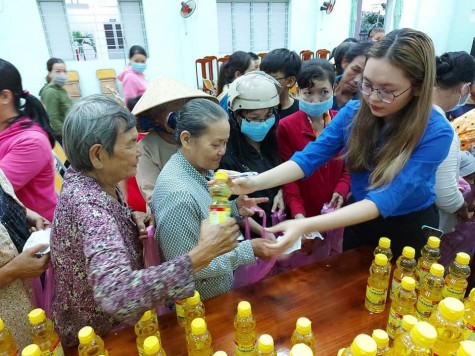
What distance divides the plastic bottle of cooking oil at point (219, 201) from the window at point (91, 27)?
721cm


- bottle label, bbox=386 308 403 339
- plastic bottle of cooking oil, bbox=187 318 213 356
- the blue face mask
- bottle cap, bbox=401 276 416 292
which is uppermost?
the blue face mask

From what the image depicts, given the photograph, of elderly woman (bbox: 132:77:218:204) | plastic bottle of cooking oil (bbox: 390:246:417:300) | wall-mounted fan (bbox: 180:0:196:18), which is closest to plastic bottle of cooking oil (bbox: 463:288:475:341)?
plastic bottle of cooking oil (bbox: 390:246:417:300)

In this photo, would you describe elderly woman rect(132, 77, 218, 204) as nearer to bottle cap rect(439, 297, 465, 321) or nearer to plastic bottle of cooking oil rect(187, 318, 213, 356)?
plastic bottle of cooking oil rect(187, 318, 213, 356)

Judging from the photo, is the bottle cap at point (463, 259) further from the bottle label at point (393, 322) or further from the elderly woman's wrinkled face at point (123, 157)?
the elderly woman's wrinkled face at point (123, 157)

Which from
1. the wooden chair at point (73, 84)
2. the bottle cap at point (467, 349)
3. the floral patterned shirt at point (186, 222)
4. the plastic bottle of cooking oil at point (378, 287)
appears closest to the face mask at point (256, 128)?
the floral patterned shirt at point (186, 222)

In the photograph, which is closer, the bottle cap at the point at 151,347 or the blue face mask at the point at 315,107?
the bottle cap at the point at 151,347

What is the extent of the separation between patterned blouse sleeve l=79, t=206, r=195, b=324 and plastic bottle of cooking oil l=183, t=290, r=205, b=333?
3.4 inches

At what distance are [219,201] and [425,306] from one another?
2.52 ft

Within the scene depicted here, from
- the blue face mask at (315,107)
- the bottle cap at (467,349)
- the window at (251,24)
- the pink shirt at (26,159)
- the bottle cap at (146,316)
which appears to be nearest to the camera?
the bottle cap at (467,349)

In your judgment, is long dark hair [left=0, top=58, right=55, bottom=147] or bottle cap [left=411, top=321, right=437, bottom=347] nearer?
bottle cap [left=411, top=321, right=437, bottom=347]

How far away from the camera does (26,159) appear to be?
1.62m

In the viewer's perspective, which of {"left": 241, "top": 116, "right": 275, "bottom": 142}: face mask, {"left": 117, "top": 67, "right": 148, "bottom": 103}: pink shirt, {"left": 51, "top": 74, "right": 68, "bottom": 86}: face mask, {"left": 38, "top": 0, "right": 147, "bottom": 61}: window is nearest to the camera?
{"left": 241, "top": 116, "right": 275, "bottom": 142}: face mask

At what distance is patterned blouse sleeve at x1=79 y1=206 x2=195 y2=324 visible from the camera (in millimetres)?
816

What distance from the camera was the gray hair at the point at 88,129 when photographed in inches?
40.3
